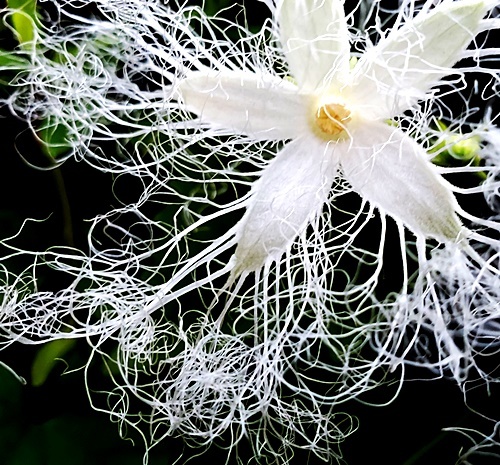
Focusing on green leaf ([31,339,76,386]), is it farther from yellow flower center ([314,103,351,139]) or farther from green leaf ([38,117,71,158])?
yellow flower center ([314,103,351,139])

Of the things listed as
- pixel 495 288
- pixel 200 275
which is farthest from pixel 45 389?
pixel 495 288

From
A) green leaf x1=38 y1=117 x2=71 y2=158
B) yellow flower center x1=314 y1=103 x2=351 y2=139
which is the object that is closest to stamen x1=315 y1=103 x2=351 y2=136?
yellow flower center x1=314 y1=103 x2=351 y2=139

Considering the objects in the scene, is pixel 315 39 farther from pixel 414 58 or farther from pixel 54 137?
pixel 54 137

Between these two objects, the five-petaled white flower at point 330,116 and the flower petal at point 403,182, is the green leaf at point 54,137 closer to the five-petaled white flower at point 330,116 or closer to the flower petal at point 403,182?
the five-petaled white flower at point 330,116

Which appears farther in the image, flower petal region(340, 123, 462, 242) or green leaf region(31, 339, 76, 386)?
green leaf region(31, 339, 76, 386)

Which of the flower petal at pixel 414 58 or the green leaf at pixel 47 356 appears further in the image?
the green leaf at pixel 47 356

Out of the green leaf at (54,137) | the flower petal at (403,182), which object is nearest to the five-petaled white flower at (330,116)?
the flower petal at (403,182)

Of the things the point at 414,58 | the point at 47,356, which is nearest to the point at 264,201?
the point at 414,58
